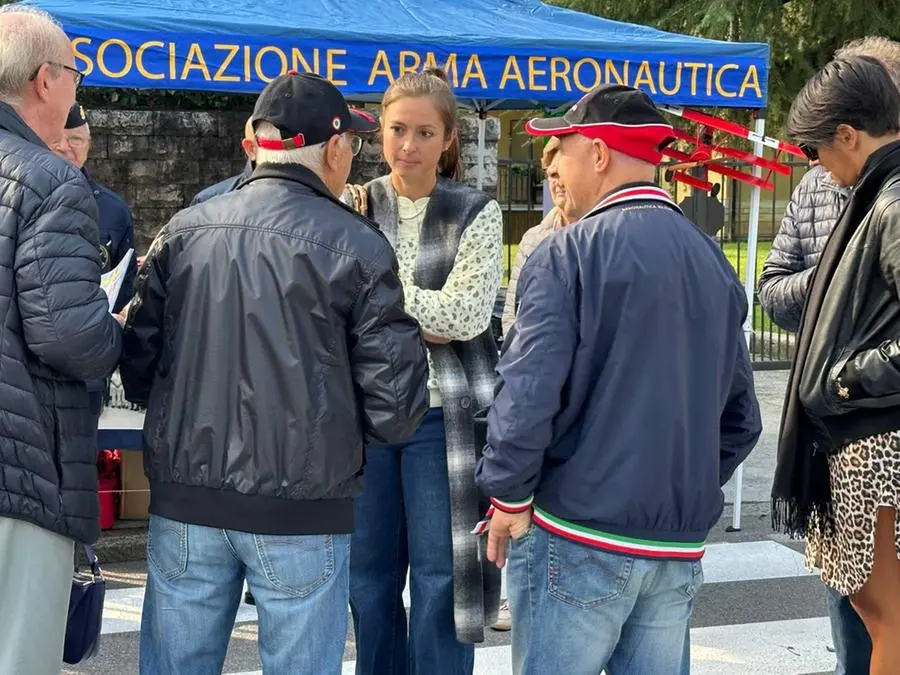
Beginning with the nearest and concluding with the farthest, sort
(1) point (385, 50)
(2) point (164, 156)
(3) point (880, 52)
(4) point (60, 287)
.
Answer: (4) point (60, 287), (3) point (880, 52), (1) point (385, 50), (2) point (164, 156)

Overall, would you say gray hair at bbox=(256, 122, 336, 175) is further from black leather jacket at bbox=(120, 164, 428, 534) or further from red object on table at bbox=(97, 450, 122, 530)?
red object on table at bbox=(97, 450, 122, 530)

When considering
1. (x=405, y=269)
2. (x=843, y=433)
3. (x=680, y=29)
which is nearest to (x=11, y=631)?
(x=405, y=269)

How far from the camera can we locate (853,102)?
2898 mm

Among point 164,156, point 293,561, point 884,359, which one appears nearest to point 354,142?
point 293,561

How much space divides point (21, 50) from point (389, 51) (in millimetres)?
2838

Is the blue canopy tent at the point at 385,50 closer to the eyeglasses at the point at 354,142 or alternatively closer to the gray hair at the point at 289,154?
the eyeglasses at the point at 354,142

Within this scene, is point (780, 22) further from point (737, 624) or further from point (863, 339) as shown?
point (863, 339)

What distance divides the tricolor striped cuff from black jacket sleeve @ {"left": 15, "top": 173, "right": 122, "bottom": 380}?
935mm

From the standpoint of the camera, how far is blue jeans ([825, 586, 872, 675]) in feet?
10.7

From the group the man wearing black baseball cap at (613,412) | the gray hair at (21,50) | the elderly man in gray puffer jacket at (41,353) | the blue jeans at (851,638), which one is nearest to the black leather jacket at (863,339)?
Result: the man wearing black baseball cap at (613,412)

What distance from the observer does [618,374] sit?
240 cm

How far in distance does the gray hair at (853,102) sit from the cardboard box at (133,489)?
11.9 ft

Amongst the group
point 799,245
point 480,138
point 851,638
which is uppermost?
point 480,138

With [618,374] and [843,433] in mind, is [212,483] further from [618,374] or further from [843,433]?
[843,433]
